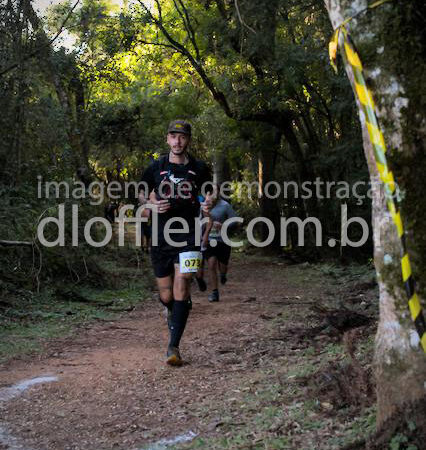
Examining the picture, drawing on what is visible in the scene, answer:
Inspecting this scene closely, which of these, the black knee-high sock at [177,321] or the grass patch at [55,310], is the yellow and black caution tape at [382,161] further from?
the grass patch at [55,310]

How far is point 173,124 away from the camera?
23.1 ft

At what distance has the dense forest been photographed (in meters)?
3.64

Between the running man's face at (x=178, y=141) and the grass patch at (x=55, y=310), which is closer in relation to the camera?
the running man's face at (x=178, y=141)

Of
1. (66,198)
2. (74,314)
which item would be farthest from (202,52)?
(74,314)

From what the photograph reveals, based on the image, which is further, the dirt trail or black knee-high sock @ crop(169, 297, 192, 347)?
black knee-high sock @ crop(169, 297, 192, 347)

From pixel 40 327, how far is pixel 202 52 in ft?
39.4

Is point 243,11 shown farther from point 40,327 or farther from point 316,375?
point 316,375

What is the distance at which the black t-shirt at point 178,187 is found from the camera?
23.0 ft

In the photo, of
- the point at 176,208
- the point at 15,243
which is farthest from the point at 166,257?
the point at 15,243

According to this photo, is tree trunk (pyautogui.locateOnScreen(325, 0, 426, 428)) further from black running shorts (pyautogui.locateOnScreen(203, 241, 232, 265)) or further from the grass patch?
black running shorts (pyautogui.locateOnScreen(203, 241, 232, 265))

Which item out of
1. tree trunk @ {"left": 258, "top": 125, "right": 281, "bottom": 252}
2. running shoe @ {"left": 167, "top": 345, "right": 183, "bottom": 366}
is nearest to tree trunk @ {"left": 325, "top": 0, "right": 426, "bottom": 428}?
running shoe @ {"left": 167, "top": 345, "right": 183, "bottom": 366}

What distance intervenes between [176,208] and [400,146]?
3.72m

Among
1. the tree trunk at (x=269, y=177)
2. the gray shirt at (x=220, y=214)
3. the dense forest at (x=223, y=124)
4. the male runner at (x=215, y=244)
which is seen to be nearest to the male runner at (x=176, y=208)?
the dense forest at (x=223, y=124)

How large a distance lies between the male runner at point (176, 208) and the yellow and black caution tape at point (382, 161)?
136 inches
